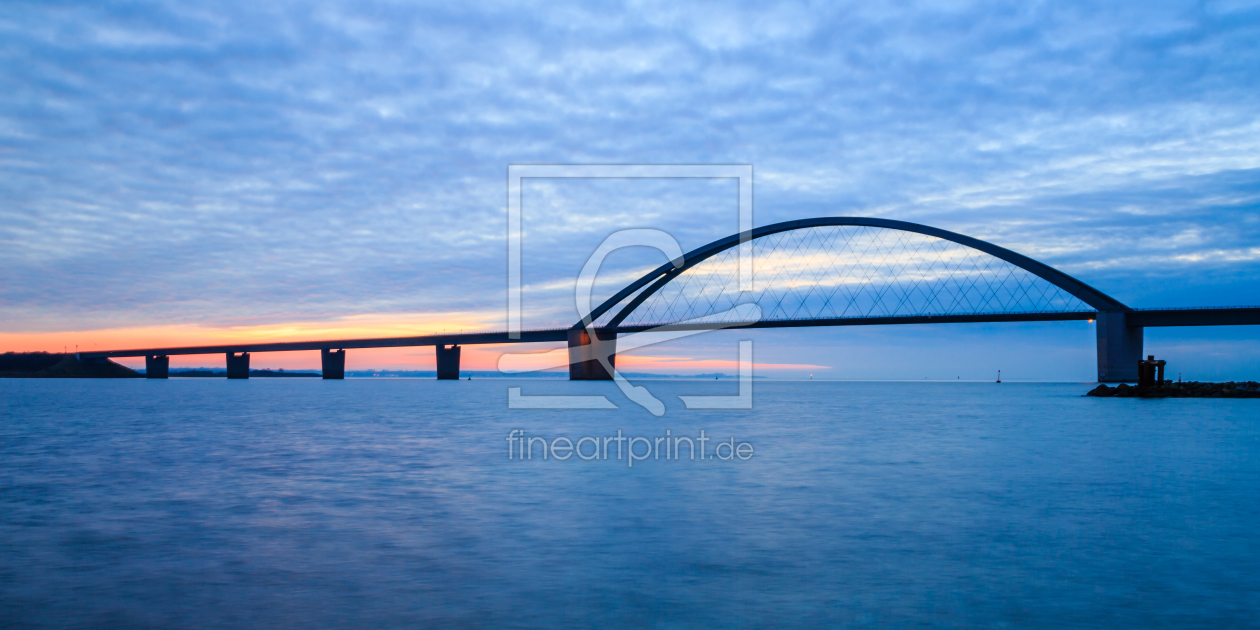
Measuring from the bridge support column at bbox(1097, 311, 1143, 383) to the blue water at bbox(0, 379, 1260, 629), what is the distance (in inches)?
2461

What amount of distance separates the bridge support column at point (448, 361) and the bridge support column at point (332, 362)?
17965 mm

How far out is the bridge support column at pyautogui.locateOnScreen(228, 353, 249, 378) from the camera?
14762 centimetres

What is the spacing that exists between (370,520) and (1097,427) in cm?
3368

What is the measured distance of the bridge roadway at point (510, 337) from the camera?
76.1m

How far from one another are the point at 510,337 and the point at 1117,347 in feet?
232

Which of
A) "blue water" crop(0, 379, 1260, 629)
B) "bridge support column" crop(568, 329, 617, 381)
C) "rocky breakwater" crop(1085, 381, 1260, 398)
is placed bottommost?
"rocky breakwater" crop(1085, 381, 1260, 398)

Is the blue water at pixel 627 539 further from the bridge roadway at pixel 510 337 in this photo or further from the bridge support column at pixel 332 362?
the bridge support column at pixel 332 362

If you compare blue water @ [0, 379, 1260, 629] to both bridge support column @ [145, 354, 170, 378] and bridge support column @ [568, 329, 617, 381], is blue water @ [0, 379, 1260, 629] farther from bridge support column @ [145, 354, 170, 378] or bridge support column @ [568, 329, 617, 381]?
bridge support column @ [145, 354, 170, 378]

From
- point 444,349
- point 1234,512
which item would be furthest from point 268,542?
point 444,349

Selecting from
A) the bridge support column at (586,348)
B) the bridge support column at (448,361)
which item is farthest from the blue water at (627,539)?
the bridge support column at (448,361)

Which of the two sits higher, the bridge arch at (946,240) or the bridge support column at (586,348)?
the bridge arch at (946,240)

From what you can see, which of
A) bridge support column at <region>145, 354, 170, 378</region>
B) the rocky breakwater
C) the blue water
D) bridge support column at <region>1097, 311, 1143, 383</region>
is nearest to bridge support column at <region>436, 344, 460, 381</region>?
bridge support column at <region>145, 354, 170, 378</region>

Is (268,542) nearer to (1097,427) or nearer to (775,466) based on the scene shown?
(775,466)

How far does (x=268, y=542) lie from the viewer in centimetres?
1118
